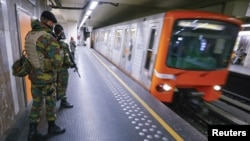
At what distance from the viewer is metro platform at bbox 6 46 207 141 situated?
98.0 inches

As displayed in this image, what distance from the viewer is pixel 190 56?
13.3ft

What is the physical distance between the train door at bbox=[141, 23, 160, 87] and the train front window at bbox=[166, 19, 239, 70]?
1.68 ft

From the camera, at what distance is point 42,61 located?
7.05 ft

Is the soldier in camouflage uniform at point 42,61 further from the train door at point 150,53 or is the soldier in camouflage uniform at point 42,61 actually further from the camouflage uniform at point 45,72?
the train door at point 150,53

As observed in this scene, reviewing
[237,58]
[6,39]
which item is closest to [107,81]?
[6,39]

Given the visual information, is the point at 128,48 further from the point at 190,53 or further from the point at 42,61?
the point at 42,61

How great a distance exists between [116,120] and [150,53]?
2.31 meters

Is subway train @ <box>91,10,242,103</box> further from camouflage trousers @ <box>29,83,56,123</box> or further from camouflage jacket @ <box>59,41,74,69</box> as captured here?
camouflage trousers @ <box>29,83,56,123</box>

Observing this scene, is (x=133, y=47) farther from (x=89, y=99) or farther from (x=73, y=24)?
(x=73, y=24)

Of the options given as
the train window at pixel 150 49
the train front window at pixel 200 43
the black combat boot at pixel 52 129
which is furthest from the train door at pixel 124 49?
the black combat boot at pixel 52 129

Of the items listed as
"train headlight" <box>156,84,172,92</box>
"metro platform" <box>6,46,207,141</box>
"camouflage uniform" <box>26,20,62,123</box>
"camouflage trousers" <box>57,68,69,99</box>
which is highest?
"camouflage uniform" <box>26,20,62,123</box>

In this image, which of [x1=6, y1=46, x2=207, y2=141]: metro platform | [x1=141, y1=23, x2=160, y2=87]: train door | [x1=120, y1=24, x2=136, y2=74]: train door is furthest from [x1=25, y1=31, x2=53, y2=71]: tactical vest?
[x1=120, y1=24, x2=136, y2=74]: train door

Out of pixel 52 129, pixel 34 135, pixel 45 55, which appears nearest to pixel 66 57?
pixel 45 55

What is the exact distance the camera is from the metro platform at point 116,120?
8.16ft
